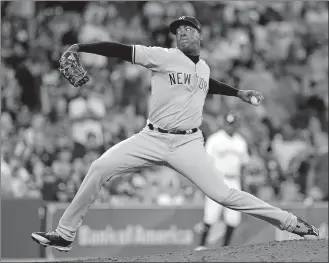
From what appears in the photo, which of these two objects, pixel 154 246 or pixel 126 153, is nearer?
pixel 126 153

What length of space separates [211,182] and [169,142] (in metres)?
0.50

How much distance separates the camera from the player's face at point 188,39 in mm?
7582

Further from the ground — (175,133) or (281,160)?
(175,133)

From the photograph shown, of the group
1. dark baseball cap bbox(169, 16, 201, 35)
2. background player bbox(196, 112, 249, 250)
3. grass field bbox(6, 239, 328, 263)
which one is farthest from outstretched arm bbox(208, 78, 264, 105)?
background player bbox(196, 112, 249, 250)

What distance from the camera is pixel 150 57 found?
7430 mm

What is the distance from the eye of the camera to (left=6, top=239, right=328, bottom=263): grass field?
690cm

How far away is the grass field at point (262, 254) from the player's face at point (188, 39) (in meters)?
1.77

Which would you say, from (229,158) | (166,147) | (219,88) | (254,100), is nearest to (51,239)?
(166,147)

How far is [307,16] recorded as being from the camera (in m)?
18.7

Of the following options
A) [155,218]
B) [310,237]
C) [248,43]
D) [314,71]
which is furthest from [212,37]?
[310,237]

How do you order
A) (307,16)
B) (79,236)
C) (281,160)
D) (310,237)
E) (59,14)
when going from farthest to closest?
1. (307,16)
2. (59,14)
3. (281,160)
4. (79,236)
5. (310,237)

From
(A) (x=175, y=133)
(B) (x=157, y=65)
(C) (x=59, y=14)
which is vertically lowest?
(A) (x=175, y=133)

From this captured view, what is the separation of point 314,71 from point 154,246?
6.25 meters

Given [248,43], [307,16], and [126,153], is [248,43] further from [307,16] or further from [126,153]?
[126,153]
